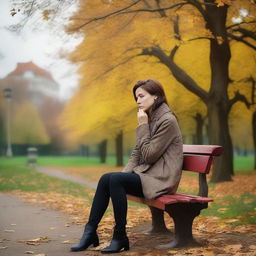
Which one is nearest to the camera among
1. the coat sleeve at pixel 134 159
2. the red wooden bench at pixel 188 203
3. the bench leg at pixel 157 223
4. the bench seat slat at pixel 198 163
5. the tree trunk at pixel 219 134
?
the red wooden bench at pixel 188 203

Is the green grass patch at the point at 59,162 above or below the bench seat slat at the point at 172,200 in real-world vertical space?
below

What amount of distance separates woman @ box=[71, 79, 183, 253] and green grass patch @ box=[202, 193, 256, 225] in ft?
6.88

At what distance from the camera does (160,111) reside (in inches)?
205

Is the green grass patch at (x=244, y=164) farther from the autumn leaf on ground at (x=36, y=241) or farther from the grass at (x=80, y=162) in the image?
the autumn leaf on ground at (x=36, y=241)

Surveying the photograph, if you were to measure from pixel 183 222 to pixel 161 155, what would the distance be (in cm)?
71

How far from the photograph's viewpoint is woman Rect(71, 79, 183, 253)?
16.2ft

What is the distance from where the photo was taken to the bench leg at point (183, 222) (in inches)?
197

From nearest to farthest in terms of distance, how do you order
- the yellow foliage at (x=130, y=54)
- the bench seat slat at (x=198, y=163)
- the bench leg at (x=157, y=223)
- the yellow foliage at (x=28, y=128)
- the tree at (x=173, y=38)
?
the bench seat slat at (x=198, y=163), the bench leg at (x=157, y=223), the tree at (x=173, y=38), the yellow foliage at (x=130, y=54), the yellow foliage at (x=28, y=128)

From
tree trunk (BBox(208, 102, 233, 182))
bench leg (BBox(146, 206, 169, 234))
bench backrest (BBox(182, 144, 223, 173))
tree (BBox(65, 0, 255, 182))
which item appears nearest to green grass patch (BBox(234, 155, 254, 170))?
tree (BBox(65, 0, 255, 182))

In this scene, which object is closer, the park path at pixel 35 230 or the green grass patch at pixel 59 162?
the park path at pixel 35 230

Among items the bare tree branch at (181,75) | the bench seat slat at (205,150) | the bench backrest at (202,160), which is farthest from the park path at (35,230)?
the bare tree branch at (181,75)

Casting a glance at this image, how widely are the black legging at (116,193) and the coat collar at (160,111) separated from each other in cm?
63

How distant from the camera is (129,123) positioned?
75.2ft

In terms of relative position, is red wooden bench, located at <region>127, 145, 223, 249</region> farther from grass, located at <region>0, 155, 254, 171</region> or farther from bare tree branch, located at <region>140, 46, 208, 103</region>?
grass, located at <region>0, 155, 254, 171</region>
